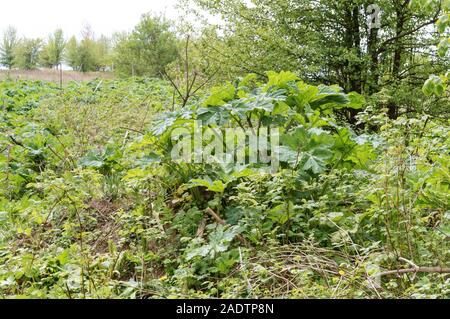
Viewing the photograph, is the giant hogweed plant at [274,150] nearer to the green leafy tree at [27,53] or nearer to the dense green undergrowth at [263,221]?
the dense green undergrowth at [263,221]

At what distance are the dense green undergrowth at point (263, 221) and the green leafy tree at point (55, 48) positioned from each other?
120 ft

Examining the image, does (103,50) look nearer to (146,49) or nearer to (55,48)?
(55,48)

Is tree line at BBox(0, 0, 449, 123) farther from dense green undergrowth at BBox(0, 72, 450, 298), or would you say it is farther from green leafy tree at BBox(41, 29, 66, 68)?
green leafy tree at BBox(41, 29, 66, 68)

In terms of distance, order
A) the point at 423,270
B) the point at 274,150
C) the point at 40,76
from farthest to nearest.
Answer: the point at 40,76 → the point at 274,150 → the point at 423,270

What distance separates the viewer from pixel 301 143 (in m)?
2.93

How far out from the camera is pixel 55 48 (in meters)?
37.9

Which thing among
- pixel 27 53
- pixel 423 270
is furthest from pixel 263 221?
pixel 27 53

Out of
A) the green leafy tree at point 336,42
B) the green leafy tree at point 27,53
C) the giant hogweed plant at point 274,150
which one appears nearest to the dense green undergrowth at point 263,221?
the giant hogweed plant at point 274,150

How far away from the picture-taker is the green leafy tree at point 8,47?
38250mm

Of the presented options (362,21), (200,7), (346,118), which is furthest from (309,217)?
(200,7)

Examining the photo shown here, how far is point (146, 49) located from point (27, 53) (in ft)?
78.7

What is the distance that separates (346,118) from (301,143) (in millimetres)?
3465

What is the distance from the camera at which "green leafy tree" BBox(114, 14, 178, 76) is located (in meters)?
20.0

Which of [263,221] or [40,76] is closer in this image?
[263,221]
